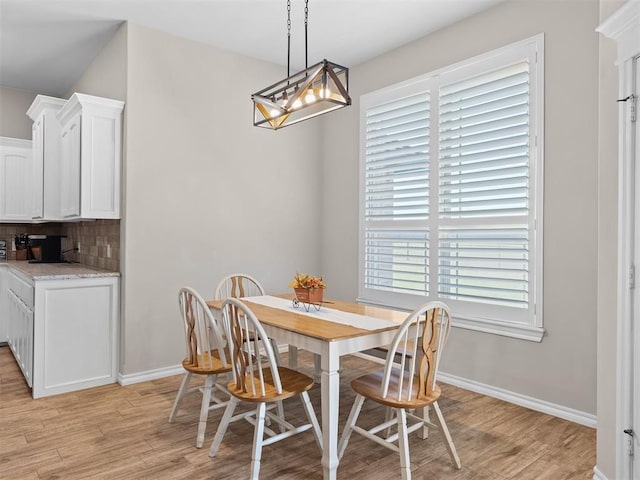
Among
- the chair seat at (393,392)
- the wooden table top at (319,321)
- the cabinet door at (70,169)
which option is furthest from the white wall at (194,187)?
the chair seat at (393,392)

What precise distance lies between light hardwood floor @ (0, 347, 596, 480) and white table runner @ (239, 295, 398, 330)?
743mm

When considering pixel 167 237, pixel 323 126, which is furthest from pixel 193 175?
pixel 323 126

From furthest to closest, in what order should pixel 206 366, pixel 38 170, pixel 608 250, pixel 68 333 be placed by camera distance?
pixel 38 170, pixel 68 333, pixel 206 366, pixel 608 250

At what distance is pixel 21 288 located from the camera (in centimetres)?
387

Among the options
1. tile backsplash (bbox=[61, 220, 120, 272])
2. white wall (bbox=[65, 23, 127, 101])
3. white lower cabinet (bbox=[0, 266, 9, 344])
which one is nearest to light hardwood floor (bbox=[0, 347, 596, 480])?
tile backsplash (bbox=[61, 220, 120, 272])

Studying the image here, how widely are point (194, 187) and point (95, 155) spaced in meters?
0.85

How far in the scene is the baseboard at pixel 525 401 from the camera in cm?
292

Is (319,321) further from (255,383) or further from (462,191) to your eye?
(462,191)

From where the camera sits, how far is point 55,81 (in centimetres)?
516

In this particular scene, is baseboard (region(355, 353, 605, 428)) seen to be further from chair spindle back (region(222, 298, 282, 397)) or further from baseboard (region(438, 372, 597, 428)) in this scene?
chair spindle back (region(222, 298, 282, 397))

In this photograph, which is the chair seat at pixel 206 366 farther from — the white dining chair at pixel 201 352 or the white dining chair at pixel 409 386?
the white dining chair at pixel 409 386

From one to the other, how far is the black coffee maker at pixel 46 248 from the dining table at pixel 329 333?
286 cm

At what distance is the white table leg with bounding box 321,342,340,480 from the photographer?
7.06ft

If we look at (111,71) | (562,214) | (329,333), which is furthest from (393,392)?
(111,71)
